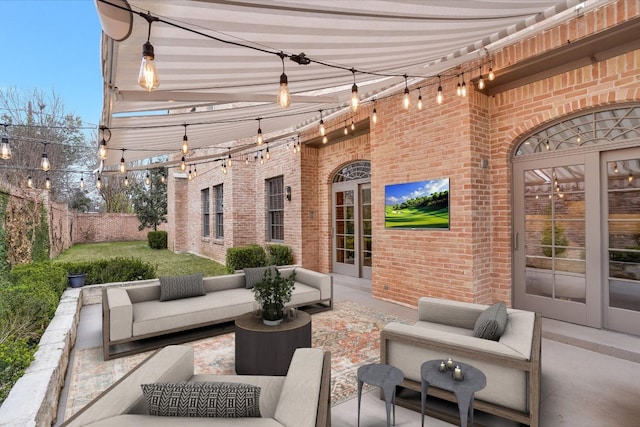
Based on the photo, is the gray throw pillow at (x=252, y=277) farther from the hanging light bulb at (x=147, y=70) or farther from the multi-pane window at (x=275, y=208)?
the multi-pane window at (x=275, y=208)

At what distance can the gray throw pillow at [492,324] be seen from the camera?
2592 millimetres

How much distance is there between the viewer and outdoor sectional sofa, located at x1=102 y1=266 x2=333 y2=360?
11.8ft

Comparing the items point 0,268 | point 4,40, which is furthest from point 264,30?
point 4,40

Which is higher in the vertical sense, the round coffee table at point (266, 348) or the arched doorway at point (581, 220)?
the arched doorway at point (581, 220)

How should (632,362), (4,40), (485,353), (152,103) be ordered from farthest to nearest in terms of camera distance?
1. (4,40)
2. (152,103)
3. (632,362)
4. (485,353)

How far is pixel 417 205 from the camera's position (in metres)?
5.18

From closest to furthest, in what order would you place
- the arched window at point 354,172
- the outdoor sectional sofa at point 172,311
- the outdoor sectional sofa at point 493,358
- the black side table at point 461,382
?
1. the black side table at point 461,382
2. the outdoor sectional sofa at point 493,358
3. the outdoor sectional sofa at point 172,311
4. the arched window at point 354,172

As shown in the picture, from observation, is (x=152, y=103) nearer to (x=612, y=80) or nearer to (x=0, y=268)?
(x=0, y=268)

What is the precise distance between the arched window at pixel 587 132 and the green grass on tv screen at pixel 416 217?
1.41 meters

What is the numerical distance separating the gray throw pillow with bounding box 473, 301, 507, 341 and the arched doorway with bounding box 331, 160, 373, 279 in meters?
4.49

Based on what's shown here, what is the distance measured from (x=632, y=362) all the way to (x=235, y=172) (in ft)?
29.5

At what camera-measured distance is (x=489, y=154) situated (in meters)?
4.80

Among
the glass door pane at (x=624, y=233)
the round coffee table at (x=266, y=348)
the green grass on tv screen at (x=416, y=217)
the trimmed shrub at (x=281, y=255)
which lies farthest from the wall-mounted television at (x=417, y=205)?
the trimmed shrub at (x=281, y=255)

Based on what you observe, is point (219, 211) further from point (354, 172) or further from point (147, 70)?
point (147, 70)
